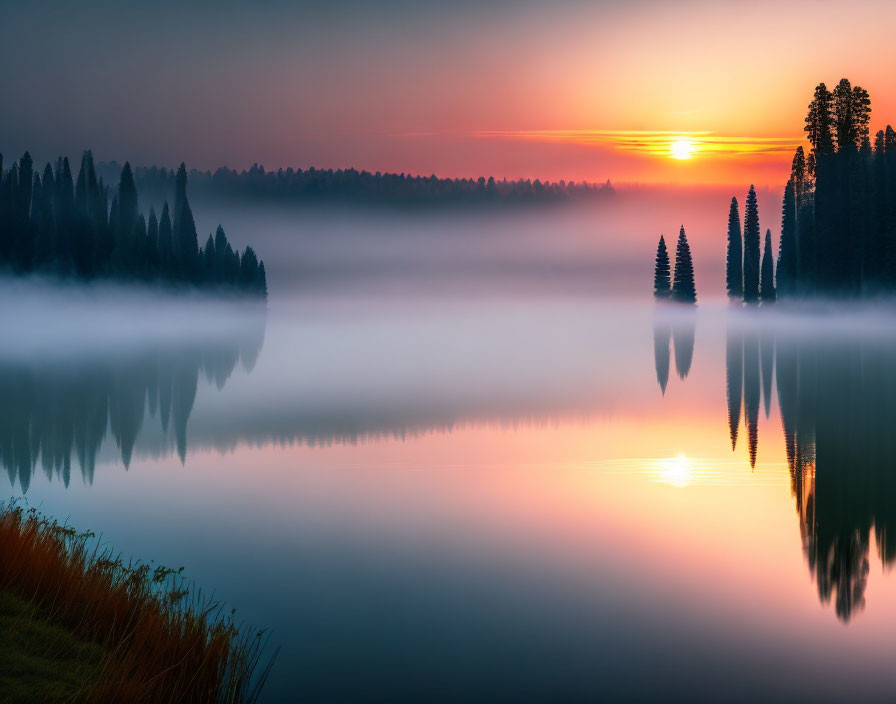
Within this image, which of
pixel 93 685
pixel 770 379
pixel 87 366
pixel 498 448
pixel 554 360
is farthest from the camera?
pixel 554 360

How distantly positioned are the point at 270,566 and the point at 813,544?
29.1 feet

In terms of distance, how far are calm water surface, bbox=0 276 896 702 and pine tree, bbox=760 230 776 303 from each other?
278 feet

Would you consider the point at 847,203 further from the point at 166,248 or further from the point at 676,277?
the point at 166,248

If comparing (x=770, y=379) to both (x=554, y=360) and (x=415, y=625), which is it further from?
(x=415, y=625)

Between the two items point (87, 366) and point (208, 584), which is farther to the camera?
point (87, 366)

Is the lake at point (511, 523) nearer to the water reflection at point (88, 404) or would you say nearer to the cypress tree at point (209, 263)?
the water reflection at point (88, 404)

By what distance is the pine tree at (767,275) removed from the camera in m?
122

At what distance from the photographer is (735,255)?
127 meters

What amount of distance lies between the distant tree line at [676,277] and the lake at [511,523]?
86595mm

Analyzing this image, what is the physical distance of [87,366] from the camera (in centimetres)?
5994

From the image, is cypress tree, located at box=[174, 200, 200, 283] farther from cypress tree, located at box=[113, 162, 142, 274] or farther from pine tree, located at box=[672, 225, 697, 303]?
pine tree, located at box=[672, 225, 697, 303]

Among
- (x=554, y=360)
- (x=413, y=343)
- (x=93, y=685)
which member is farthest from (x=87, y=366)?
(x=93, y=685)

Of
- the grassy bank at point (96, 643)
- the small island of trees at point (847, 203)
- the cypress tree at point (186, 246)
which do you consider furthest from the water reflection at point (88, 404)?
the cypress tree at point (186, 246)

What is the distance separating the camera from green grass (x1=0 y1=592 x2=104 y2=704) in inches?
297
